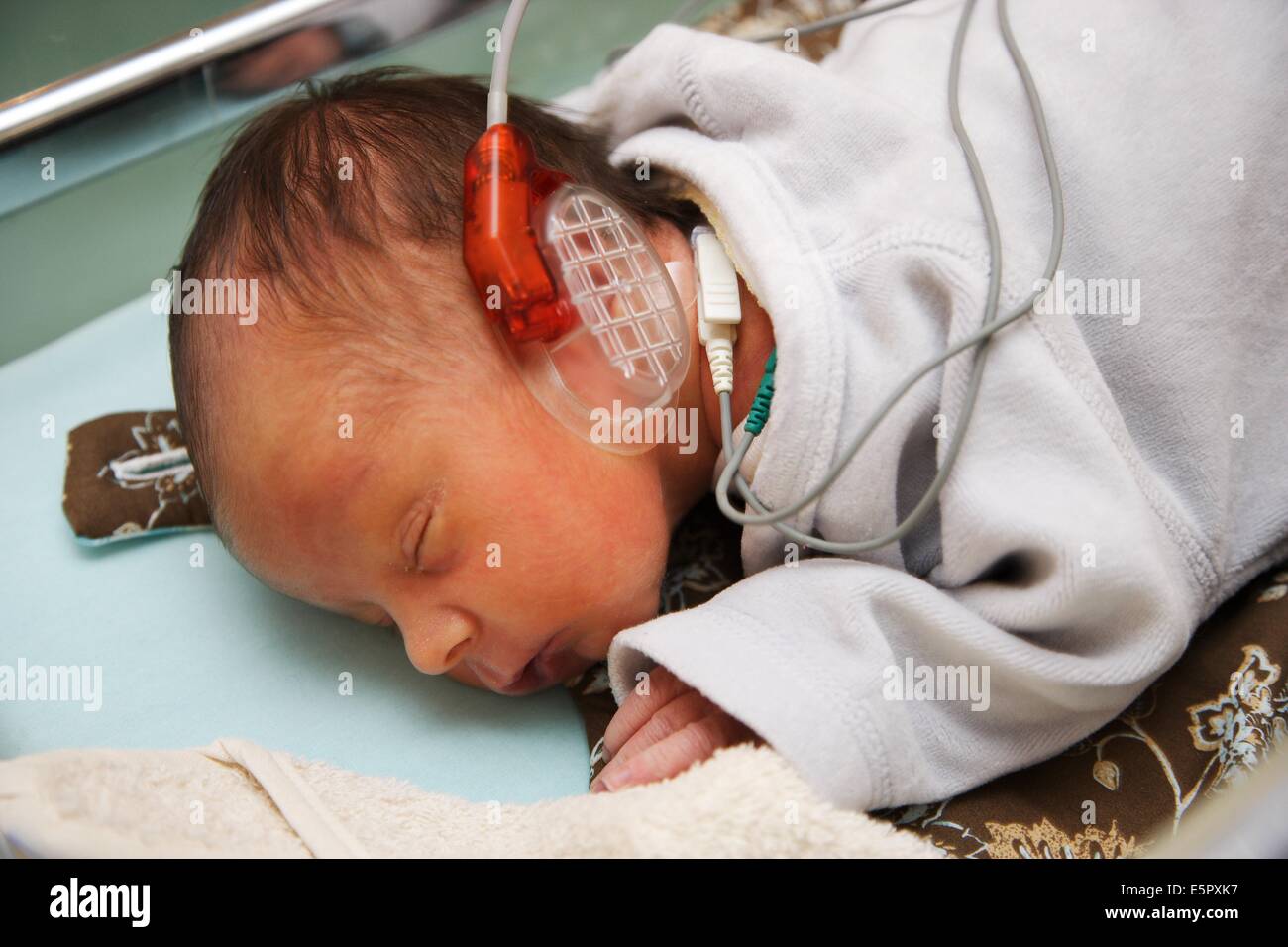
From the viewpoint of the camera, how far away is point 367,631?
3.33ft

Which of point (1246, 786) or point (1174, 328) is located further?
point (1174, 328)

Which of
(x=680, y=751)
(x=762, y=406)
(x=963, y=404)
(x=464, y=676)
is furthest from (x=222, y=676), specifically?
(x=963, y=404)

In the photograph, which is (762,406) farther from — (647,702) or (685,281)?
(647,702)

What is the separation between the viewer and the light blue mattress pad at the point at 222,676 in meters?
0.94

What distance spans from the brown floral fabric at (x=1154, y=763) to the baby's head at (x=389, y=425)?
0.60 feet

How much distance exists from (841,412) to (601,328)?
0.21m

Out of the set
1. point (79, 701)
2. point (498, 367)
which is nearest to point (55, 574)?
point (79, 701)

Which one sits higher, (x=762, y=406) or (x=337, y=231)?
(x=337, y=231)

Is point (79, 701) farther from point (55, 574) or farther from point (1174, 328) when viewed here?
point (1174, 328)

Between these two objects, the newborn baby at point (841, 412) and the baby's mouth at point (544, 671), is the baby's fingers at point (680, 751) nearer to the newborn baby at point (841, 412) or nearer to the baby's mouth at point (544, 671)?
the newborn baby at point (841, 412)

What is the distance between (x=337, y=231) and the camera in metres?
0.84

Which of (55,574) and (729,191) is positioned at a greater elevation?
(729,191)

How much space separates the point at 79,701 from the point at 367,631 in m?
0.26

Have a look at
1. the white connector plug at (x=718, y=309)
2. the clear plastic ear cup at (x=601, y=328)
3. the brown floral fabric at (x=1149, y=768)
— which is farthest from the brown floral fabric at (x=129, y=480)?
the brown floral fabric at (x=1149, y=768)
